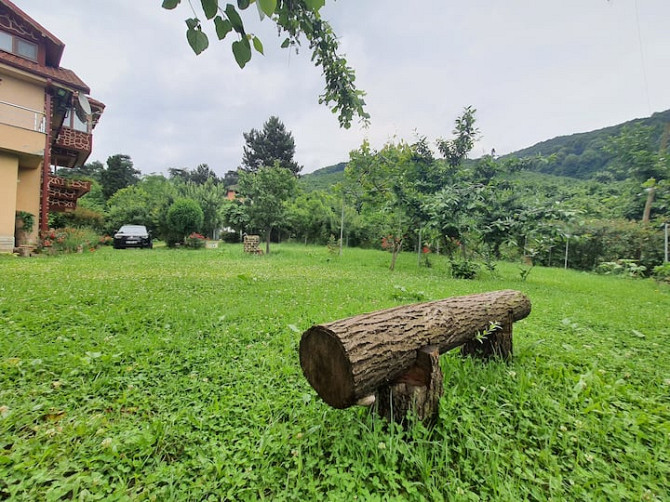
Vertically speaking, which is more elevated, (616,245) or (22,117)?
(22,117)

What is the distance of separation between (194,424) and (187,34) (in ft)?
6.47

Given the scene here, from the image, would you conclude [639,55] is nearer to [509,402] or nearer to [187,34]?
[509,402]

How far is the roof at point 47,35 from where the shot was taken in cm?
938

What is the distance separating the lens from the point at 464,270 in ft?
26.6

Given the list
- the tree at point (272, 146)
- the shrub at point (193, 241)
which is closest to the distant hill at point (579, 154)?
the shrub at point (193, 241)

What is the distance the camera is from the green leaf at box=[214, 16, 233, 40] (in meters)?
1.22

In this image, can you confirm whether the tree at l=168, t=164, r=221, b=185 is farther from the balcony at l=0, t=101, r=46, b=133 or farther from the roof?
the balcony at l=0, t=101, r=46, b=133

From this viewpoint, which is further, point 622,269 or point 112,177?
point 112,177

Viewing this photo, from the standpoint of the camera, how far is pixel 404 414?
1.53 m

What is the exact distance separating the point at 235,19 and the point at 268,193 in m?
11.5

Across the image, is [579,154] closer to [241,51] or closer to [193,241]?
[193,241]

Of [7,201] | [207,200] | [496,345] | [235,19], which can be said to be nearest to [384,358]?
[496,345]

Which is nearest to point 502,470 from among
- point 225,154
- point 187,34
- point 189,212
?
point 187,34

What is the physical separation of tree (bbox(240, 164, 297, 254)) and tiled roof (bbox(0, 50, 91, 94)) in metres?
6.49
